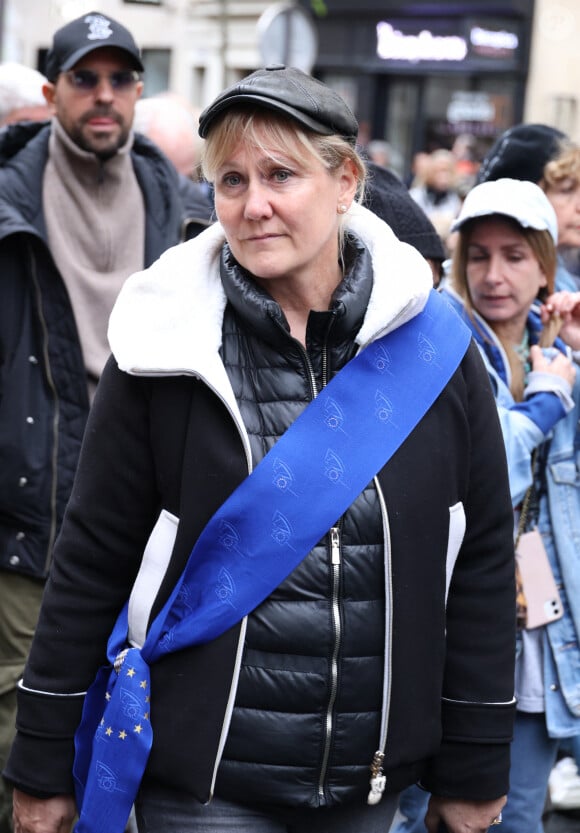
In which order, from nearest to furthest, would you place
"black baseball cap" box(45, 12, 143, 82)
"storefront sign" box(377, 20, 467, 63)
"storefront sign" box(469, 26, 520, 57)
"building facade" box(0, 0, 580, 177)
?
1. "black baseball cap" box(45, 12, 143, 82)
2. "building facade" box(0, 0, 580, 177)
3. "storefront sign" box(469, 26, 520, 57)
4. "storefront sign" box(377, 20, 467, 63)

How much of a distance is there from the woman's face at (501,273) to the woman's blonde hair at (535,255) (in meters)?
0.01

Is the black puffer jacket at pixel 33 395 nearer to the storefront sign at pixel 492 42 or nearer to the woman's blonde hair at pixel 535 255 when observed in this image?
the woman's blonde hair at pixel 535 255

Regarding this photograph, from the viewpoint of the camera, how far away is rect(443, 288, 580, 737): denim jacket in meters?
3.76

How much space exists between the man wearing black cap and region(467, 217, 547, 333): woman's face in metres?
1.20

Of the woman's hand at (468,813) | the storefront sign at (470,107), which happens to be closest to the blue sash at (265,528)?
the woman's hand at (468,813)

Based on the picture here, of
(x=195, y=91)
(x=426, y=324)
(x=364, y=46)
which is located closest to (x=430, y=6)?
(x=364, y=46)

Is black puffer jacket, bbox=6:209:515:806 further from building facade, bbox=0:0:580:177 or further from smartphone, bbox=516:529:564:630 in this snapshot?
building facade, bbox=0:0:580:177

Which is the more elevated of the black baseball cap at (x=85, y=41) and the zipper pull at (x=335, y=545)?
the black baseball cap at (x=85, y=41)

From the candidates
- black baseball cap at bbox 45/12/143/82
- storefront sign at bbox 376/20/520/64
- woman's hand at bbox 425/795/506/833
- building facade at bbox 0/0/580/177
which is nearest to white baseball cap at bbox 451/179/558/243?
black baseball cap at bbox 45/12/143/82

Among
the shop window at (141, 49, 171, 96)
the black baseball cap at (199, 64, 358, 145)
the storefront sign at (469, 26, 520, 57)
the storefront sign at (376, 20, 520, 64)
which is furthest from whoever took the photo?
the shop window at (141, 49, 171, 96)

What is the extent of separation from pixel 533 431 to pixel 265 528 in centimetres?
123

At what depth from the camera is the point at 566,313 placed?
4.03m

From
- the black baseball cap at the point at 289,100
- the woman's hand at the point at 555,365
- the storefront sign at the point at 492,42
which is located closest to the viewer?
the black baseball cap at the point at 289,100

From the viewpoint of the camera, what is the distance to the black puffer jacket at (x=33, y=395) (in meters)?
4.33
